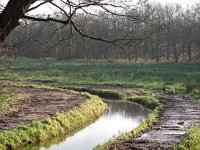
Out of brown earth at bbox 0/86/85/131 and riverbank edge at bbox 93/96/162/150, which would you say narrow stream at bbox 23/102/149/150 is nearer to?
riverbank edge at bbox 93/96/162/150

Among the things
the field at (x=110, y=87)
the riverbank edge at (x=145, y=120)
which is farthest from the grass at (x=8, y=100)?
the riverbank edge at (x=145, y=120)

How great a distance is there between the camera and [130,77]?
145ft

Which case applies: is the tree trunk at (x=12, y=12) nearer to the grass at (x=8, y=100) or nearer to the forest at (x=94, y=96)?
the forest at (x=94, y=96)

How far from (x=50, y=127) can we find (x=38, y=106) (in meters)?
6.08

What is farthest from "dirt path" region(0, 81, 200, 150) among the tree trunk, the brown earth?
the tree trunk

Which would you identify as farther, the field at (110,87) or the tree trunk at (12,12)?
the field at (110,87)

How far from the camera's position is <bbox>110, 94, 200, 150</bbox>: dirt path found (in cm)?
1452

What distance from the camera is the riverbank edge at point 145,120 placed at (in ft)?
50.5

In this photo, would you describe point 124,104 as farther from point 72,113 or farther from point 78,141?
point 78,141

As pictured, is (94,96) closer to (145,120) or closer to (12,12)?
(145,120)

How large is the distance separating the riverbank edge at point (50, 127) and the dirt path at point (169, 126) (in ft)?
12.6

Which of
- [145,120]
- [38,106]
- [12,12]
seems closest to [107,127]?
[145,120]

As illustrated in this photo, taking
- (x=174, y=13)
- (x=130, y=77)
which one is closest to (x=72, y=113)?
(x=130, y=77)

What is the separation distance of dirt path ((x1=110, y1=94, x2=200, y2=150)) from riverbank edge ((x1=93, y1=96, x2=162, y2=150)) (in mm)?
310
